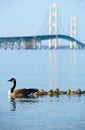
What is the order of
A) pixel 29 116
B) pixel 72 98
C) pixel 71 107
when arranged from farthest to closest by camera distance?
pixel 72 98, pixel 71 107, pixel 29 116

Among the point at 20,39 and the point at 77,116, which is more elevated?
the point at 20,39

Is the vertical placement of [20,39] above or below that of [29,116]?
above

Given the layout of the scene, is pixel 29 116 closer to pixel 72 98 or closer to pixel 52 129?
pixel 52 129

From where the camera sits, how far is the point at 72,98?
54.9 ft

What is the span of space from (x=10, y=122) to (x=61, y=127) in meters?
1.08

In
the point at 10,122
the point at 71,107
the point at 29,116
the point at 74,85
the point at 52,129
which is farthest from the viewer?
the point at 74,85

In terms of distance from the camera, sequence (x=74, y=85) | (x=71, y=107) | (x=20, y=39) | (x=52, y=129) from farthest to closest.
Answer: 1. (x=20, y=39)
2. (x=74, y=85)
3. (x=71, y=107)
4. (x=52, y=129)

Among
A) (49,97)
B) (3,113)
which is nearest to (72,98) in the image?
(49,97)

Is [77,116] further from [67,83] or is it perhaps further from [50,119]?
[67,83]

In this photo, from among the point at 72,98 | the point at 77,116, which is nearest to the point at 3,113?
the point at 77,116

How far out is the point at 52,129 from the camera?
11.4m

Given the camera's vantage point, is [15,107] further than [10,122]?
Yes

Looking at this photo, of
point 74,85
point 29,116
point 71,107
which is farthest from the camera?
point 74,85

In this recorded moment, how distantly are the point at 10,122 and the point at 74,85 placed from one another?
32.9ft
